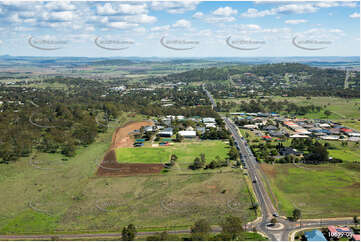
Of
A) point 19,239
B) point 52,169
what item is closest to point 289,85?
point 52,169

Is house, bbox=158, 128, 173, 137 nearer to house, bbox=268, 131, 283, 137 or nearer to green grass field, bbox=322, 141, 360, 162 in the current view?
house, bbox=268, 131, 283, 137

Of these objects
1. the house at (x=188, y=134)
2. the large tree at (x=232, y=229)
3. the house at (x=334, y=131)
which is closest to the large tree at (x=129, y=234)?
the large tree at (x=232, y=229)

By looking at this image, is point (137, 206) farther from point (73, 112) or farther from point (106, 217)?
point (73, 112)

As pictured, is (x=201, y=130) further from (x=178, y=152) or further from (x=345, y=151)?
(x=345, y=151)

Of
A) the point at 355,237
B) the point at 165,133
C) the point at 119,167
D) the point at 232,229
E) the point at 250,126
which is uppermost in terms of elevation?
the point at 232,229

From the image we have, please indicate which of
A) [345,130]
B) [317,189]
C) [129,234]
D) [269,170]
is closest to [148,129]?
[269,170]
